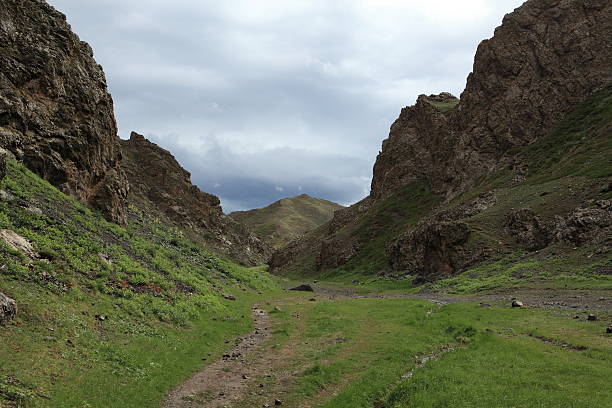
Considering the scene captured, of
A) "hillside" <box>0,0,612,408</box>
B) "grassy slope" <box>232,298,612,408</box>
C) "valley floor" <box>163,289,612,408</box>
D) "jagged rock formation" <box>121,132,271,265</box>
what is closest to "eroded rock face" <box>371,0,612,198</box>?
"hillside" <box>0,0,612,408</box>

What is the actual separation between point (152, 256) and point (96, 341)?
79.3 ft

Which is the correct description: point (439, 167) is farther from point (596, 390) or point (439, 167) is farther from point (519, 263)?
point (596, 390)

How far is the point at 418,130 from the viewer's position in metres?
158

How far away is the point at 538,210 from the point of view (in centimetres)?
6247

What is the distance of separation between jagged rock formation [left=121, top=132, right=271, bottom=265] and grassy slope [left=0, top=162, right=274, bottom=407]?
8172 cm

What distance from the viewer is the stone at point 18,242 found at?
21.8 metres

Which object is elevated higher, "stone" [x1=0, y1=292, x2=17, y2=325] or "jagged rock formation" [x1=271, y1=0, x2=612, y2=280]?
"jagged rock formation" [x1=271, y1=0, x2=612, y2=280]

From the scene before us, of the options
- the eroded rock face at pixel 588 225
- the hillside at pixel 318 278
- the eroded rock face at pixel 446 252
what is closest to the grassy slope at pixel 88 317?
the hillside at pixel 318 278

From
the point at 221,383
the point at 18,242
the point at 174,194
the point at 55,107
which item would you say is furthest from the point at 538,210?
the point at 174,194

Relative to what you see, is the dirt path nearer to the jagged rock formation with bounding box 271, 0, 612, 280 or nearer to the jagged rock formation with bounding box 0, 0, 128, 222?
the jagged rock formation with bounding box 0, 0, 128, 222

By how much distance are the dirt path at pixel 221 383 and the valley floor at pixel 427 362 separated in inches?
1.9

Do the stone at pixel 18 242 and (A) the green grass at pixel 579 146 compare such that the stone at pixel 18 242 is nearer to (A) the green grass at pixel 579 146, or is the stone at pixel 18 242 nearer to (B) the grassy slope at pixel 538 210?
(B) the grassy slope at pixel 538 210

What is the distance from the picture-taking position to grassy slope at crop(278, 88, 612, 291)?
149 ft

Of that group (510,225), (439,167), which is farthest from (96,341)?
(439,167)
